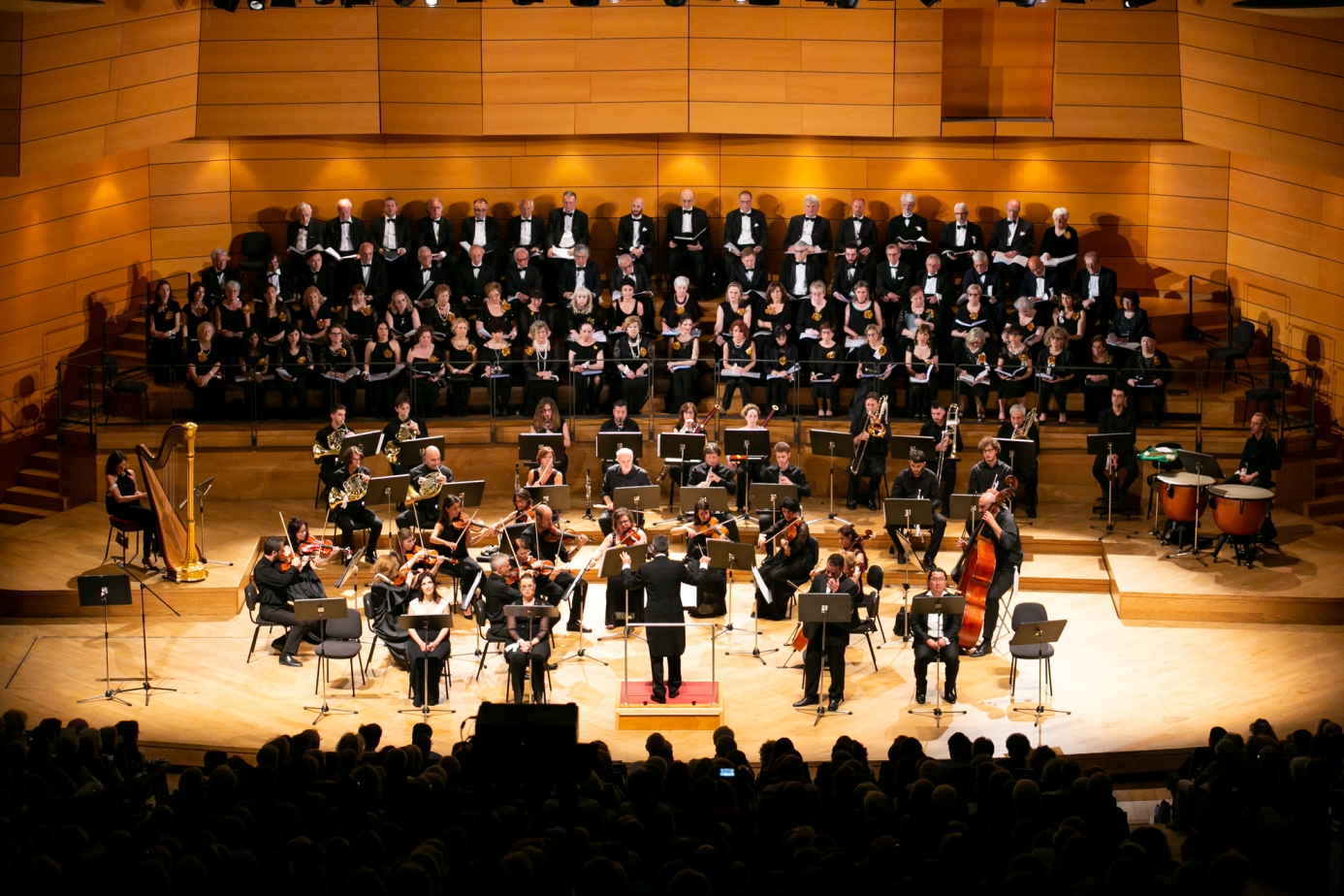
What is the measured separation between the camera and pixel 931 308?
15.5 meters

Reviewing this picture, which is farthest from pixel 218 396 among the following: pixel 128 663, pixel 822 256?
pixel 822 256

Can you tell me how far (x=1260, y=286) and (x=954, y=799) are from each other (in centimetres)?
1053

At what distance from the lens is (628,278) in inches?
622

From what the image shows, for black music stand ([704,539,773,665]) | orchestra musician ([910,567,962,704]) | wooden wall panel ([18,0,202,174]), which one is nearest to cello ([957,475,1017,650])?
orchestra musician ([910,567,962,704])

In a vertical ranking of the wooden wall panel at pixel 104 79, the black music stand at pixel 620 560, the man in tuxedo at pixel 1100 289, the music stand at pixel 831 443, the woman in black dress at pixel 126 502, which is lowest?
the black music stand at pixel 620 560

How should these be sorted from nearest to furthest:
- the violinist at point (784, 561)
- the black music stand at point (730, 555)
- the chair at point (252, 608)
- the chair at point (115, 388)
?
the black music stand at point (730, 555) → the chair at point (252, 608) → the violinist at point (784, 561) → the chair at point (115, 388)

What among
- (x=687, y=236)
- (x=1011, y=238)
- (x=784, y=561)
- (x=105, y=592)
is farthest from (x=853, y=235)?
(x=105, y=592)

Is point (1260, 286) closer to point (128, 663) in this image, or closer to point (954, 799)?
point (954, 799)

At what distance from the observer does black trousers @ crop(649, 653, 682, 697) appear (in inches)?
434

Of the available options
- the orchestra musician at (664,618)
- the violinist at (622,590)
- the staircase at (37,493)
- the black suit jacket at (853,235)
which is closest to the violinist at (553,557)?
the violinist at (622,590)

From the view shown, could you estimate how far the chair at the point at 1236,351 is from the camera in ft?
51.0

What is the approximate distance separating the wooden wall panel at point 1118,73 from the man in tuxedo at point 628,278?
4.78m

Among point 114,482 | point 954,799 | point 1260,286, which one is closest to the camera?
point 954,799

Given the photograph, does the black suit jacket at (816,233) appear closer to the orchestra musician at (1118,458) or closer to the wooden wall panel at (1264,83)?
the orchestra musician at (1118,458)
